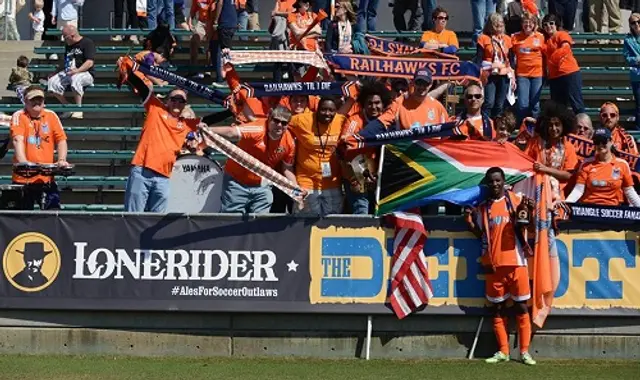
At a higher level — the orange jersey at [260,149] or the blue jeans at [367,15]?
the blue jeans at [367,15]

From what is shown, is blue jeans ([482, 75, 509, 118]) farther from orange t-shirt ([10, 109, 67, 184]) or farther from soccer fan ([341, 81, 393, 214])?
orange t-shirt ([10, 109, 67, 184])

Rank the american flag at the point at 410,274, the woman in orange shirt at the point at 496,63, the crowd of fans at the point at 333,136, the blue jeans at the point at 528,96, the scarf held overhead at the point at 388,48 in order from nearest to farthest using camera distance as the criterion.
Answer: the american flag at the point at 410,274
the crowd of fans at the point at 333,136
the scarf held overhead at the point at 388,48
the woman in orange shirt at the point at 496,63
the blue jeans at the point at 528,96

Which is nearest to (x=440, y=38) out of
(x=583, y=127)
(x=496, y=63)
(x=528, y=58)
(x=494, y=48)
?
(x=494, y=48)

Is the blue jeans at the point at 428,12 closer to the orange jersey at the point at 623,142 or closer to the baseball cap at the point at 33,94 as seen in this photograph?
the orange jersey at the point at 623,142

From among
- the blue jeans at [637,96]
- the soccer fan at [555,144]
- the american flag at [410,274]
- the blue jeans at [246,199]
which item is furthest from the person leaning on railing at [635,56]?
the blue jeans at [246,199]

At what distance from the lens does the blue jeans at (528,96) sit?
17120mm

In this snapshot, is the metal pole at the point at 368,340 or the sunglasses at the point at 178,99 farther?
the sunglasses at the point at 178,99

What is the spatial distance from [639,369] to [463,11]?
40.0ft

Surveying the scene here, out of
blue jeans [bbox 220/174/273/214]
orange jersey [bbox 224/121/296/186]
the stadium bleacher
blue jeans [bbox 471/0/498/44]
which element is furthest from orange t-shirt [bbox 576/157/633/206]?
blue jeans [bbox 471/0/498/44]

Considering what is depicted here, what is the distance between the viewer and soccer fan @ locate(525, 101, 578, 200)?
43.1ft

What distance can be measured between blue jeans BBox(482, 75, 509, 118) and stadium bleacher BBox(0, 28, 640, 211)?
197 centimetres

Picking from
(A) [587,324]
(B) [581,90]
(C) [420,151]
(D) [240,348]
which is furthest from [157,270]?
(B) [581,90]

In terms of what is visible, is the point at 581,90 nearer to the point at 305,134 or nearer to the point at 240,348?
the point at 305,134

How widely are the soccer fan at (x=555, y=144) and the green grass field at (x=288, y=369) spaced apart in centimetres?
189
